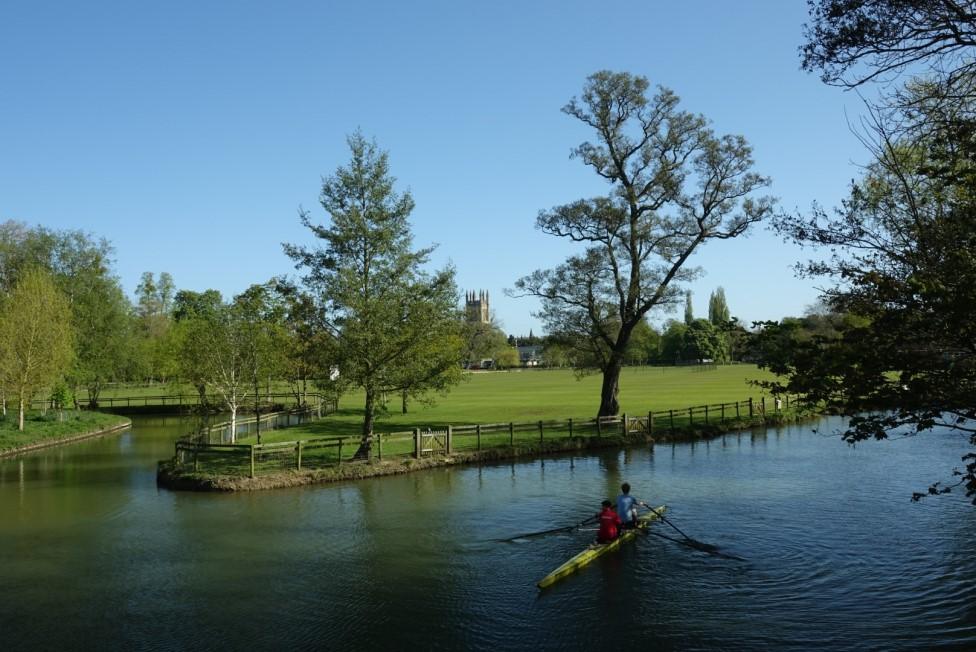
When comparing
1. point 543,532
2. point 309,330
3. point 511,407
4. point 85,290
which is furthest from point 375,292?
Result: point 85,290

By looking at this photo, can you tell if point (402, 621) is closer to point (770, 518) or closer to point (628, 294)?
point (770, 518)

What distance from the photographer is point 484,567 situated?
1630cm

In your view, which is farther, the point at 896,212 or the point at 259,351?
the point at 259,351

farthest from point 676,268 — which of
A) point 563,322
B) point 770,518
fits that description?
point 770,518

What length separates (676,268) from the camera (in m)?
40.4

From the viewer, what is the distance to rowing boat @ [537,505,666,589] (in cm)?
1486

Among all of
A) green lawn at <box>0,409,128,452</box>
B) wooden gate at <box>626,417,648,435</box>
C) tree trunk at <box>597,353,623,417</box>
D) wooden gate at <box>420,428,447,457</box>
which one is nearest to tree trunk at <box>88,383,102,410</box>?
green lawn at <box>0,409,128,452</box>

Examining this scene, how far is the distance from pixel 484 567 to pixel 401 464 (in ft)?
45.7

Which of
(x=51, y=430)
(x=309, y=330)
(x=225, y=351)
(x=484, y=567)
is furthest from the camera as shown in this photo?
(x=51, y=430)

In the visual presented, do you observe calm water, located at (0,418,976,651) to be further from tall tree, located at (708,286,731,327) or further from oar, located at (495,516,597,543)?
tall tree, located at (708,286,731,327)

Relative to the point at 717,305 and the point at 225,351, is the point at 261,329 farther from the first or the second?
the point at 717,305

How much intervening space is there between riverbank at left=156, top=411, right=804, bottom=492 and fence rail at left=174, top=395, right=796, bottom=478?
444mm

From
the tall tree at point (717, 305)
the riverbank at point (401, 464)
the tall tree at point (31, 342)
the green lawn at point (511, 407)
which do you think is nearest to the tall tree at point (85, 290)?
the tall tree at point (31, 342)

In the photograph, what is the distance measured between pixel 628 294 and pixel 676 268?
3.14 m
